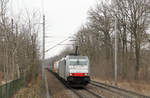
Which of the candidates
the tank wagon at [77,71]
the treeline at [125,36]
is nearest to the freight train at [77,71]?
the tank wagon at [77,71]

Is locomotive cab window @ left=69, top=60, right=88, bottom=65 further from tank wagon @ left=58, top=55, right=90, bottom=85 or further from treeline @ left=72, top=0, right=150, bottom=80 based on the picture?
treeline @ left=72, top=0, right=150, bottom=80

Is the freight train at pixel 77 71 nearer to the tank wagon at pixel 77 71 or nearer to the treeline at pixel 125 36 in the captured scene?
the tank wagon at pixel 77 71

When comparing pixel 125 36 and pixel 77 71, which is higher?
pixel 125 36

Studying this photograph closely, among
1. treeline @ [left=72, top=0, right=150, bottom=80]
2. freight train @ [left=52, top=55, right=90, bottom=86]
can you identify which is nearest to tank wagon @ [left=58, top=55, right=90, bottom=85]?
freight train @ [left=52, top=55, right=90, bottom=86]

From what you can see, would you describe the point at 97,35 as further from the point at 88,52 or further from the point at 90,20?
the point at 88,52

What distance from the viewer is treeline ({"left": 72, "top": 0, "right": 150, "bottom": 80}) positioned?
27.5 m

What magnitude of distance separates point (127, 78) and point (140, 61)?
2.77m

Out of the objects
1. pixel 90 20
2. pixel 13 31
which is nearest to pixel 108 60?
pixel 90 20

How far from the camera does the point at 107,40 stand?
38188mm

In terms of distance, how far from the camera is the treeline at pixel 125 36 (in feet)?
90.1

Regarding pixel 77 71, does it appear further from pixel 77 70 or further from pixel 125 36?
pixel 125 36

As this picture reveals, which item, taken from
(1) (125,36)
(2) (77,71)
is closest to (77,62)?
(2) (77,71)

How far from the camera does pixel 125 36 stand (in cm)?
3238

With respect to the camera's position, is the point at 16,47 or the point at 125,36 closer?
the point at 16,47
